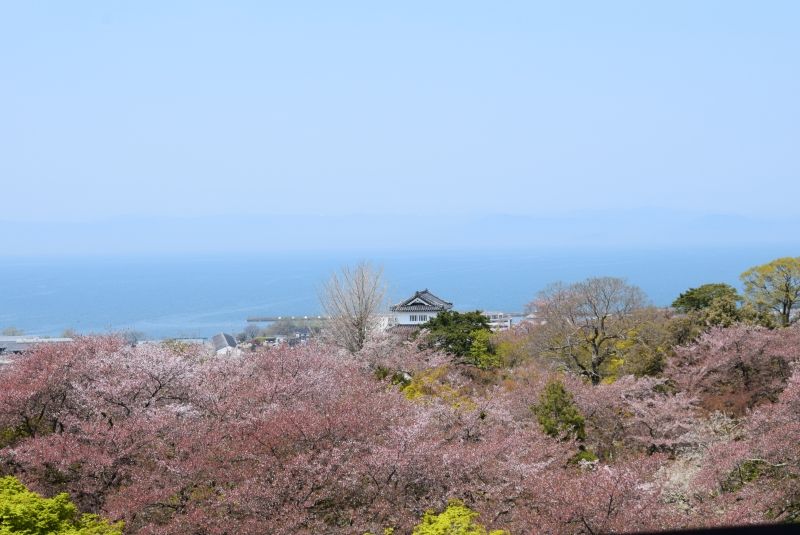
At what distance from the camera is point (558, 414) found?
34.2 feet

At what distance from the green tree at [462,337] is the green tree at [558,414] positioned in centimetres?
698

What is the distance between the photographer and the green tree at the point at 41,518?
5.06 metres

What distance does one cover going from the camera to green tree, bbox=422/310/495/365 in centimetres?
1834

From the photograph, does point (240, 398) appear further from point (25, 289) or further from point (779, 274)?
point (25, 289)

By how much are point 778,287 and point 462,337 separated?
27.0 feet

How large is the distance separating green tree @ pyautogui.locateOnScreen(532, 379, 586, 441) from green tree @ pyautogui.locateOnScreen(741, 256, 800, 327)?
10326 millimetres

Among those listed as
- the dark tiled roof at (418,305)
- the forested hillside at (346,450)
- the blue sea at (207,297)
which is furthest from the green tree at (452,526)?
the blue sea at (207,297)

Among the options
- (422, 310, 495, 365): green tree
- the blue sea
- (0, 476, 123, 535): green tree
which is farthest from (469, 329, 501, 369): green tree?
the blue sea

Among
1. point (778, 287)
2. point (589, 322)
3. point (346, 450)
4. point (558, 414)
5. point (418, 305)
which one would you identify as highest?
point (778, 287)

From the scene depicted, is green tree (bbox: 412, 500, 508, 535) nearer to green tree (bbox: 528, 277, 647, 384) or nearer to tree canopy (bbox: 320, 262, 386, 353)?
green tree (bbox: 528, 277, 647, 384)

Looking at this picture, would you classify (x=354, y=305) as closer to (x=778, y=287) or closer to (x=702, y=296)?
(x=702, y=296)

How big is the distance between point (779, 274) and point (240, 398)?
1606 centimetres

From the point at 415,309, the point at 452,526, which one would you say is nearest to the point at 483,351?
the point at 452,526

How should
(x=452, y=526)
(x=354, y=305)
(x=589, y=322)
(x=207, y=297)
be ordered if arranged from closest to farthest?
(x=452, y=526), (x=589, y=322), (x=354, y=305), (x=207, y=297)
